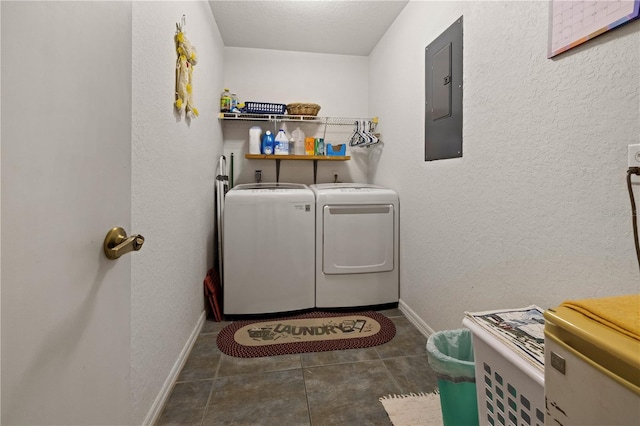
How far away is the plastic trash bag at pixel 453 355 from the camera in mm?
1058

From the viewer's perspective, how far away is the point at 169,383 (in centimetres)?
146

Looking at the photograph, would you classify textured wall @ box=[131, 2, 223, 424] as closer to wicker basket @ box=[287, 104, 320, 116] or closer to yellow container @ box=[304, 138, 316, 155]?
wicker basket @ box=[287, 104, 320, 116]

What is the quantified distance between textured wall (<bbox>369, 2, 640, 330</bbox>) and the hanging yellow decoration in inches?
61.0

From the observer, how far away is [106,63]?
2.07 feet

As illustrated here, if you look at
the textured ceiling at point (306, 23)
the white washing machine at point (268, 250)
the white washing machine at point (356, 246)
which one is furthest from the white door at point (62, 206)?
the textured ceiling at point (306, 23)

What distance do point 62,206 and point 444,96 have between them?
1902 millimetres

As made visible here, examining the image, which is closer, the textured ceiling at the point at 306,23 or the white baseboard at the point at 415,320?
the white baseboard at the point at 415,320

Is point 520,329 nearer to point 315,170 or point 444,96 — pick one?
point 444,96

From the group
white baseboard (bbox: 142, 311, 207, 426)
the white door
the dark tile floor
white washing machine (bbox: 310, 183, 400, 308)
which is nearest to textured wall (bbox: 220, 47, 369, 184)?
white washing machine (bbox: 310, 183, 400, 308)

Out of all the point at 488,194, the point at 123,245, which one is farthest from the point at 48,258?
the point at 488,194

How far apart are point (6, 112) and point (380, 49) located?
10.0 ft

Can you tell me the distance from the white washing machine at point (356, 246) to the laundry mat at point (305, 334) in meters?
0.18

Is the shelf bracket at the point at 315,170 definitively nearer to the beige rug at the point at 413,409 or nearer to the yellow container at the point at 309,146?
the yellow container at the point at 309,146

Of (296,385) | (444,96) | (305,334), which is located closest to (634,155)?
(444,96)
